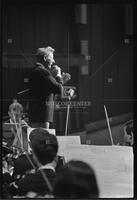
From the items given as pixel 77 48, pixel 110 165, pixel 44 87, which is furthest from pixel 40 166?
pixel 77 48

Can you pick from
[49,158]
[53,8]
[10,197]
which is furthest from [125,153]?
[53,8]

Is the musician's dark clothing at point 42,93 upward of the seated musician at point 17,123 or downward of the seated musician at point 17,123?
upward

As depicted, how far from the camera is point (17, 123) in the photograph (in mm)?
10148

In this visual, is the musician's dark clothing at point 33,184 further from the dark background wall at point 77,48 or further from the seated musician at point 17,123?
the dark background wall at point 77,48

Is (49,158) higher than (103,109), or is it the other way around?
(103,109)

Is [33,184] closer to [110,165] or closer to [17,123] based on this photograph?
[17,123]

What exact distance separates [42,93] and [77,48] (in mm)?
913

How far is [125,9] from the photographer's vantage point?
10047 millimetres

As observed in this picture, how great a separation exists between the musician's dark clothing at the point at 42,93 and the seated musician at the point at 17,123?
0.50 ft

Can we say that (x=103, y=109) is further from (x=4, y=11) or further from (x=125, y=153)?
(x=4, y=11)

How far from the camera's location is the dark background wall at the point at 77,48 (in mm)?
10070

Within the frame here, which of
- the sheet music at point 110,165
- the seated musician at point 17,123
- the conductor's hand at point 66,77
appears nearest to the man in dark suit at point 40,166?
the seated musician at point 17,123

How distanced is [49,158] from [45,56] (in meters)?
1.63

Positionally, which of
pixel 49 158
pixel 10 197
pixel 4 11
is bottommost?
pixel 10 197
